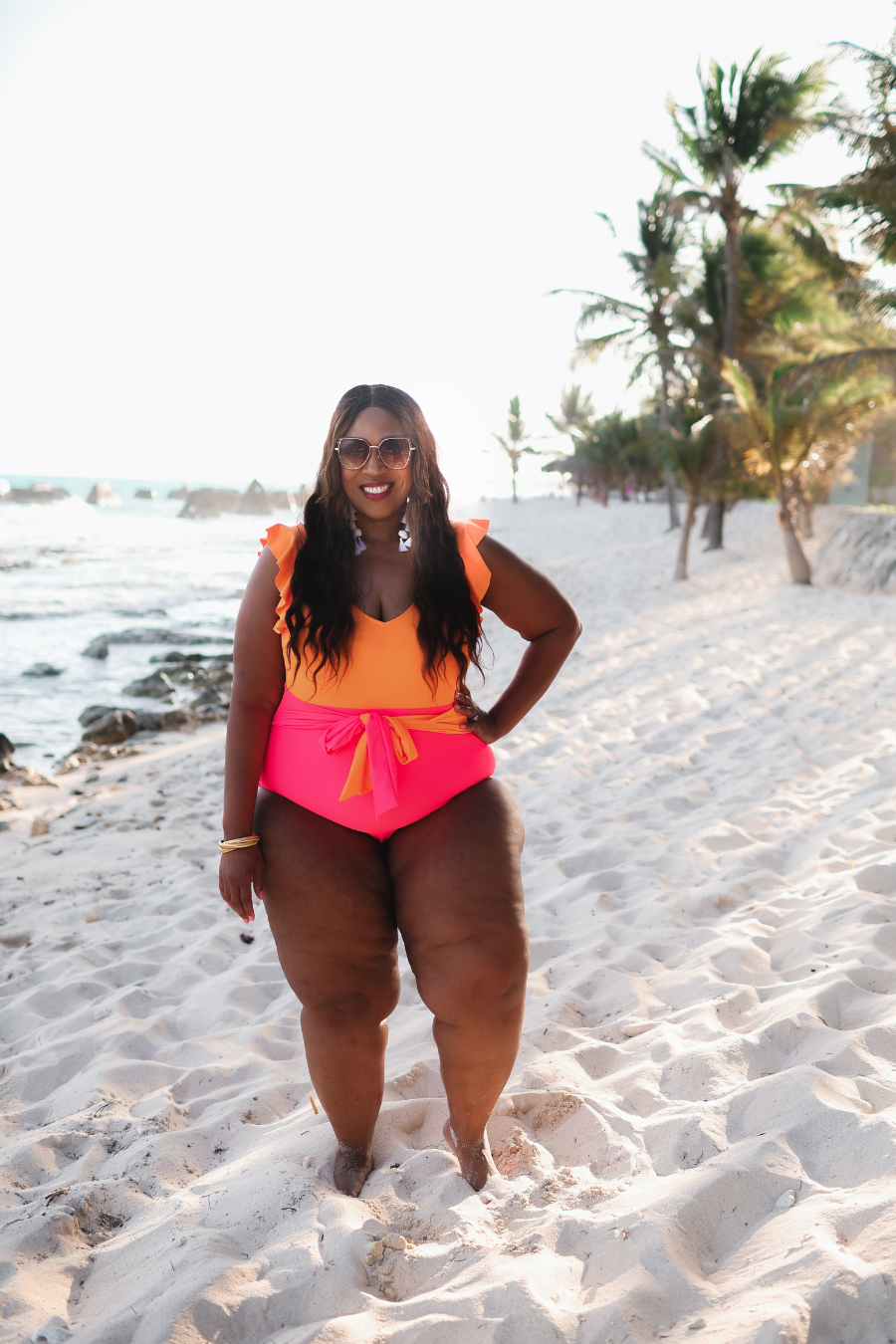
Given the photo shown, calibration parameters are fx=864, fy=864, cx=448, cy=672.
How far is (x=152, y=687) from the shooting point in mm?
8680

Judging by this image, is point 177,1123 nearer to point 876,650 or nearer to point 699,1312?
point 699,1312

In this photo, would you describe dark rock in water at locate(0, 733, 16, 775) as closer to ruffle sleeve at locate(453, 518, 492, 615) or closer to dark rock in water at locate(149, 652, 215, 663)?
dark rock in water at locate(149, 652, 215, 663)

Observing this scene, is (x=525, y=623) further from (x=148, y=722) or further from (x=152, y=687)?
(x=152, y=687)

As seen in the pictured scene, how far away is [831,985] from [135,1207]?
5.78ft

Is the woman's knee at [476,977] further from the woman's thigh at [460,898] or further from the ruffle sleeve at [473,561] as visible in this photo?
the ruffle sleeve at [473,561]

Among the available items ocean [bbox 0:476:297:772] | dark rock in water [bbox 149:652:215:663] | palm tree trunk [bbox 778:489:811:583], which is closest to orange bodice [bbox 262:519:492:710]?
ocean [bbox 0:476:297:772]

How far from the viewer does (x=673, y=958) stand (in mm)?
2746

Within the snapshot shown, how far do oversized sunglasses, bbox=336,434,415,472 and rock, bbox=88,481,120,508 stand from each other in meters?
72.0

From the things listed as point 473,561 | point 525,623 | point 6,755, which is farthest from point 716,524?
point 473,561

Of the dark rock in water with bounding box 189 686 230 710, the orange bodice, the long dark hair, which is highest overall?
the long dark hair

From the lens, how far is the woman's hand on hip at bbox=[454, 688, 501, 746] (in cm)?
196

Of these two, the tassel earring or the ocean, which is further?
the ocean

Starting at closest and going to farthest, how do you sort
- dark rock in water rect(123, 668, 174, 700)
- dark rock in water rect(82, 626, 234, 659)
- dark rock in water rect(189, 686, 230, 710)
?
dark rock in water rect(189, 686, 230, 710) < dark rock in water rect(123, 668, 174, 700) < dark rock in water rect(82, 626, 234, 659)

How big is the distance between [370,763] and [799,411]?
11.8m
